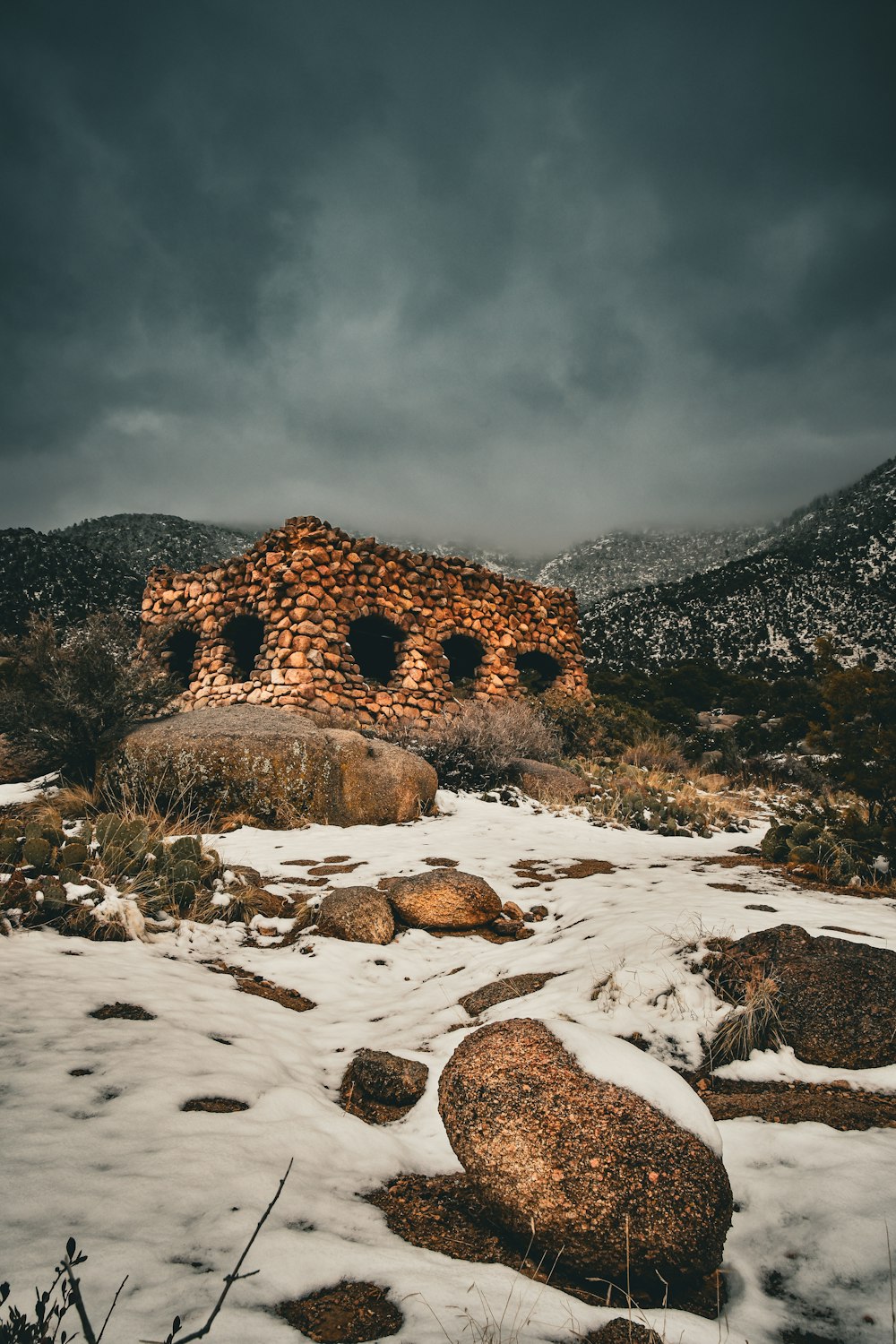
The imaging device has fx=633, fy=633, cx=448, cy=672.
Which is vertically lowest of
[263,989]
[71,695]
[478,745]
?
[263,989]

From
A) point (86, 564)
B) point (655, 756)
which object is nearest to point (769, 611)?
point (655, 756)

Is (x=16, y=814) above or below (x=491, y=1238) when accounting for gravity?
above

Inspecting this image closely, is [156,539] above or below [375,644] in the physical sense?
above

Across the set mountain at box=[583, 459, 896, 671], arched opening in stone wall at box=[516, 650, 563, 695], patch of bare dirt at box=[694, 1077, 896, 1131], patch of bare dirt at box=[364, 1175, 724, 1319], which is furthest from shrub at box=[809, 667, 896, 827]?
mountain at box=[583, 459, 896, 671]

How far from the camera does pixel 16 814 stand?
18.7 ft

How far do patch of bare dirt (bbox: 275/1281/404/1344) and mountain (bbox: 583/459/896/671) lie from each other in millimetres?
30015

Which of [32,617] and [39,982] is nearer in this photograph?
[39,982]

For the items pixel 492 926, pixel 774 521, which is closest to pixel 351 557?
pixel 492 926

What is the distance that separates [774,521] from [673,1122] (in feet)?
384

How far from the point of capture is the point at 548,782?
9.49m

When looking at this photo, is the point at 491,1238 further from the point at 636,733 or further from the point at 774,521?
the point at 774,521

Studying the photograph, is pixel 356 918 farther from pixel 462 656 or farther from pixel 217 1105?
pixel 462 656

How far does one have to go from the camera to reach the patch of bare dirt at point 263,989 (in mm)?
3109

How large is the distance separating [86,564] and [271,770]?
95.0 ft
